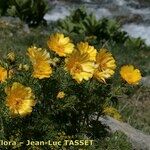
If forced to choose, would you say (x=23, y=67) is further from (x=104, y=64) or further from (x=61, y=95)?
(x=104, y=64)

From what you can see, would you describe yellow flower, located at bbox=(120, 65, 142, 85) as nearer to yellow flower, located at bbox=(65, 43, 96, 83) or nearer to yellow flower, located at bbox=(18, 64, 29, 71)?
yellow flower, located at bbox=(65, 43, 96, 83)

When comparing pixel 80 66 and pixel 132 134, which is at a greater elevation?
pixel 80 66

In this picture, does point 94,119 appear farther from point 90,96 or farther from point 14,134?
point 14,134

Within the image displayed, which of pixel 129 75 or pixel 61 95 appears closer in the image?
pixel 61 95

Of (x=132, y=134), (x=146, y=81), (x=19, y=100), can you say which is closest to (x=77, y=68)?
(x=19, y=100)

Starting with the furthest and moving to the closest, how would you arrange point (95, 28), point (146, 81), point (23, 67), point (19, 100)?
point (95, 28)
point (146, 81)
point (23, 67)
point (19, 100)

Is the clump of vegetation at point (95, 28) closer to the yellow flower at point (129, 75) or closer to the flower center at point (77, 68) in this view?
the yellow flower at point (129, 75)

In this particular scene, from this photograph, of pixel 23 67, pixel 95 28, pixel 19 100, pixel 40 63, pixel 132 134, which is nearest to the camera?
pixel 19 100
